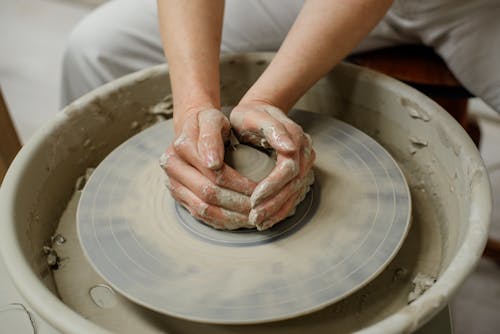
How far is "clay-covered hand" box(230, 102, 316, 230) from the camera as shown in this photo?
3.10 feet

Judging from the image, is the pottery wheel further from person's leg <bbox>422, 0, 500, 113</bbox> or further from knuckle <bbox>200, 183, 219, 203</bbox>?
person's leg <bbox>422, 0, 500, 113</bbox>

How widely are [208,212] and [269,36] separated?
67 centimetres

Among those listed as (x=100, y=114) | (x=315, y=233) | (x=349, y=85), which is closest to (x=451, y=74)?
(x=349, y=85)

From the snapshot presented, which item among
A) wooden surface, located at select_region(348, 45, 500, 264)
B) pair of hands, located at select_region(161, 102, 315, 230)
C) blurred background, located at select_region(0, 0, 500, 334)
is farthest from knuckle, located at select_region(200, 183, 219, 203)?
blurred background, located at select_region(0, 0, 500, 334)

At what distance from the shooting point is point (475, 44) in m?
1.28

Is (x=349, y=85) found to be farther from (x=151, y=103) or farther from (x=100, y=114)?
(x=100, y=114)

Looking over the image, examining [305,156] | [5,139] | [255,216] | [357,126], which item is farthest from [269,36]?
[5,139]

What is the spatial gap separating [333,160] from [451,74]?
15.2 inches

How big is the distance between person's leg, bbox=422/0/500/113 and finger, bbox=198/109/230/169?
0.60m

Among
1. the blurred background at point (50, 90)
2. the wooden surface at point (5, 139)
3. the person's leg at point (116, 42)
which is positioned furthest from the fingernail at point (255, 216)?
the blurred background at point (50, 90)

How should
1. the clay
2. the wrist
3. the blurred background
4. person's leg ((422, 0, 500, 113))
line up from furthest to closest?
the blurred background → person's leg ((422, 0, 500, 113)) → the wrist → the clay

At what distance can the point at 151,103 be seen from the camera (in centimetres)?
140

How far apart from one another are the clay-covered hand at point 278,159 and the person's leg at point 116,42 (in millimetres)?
595

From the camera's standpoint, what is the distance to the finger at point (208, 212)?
98 centimetres
